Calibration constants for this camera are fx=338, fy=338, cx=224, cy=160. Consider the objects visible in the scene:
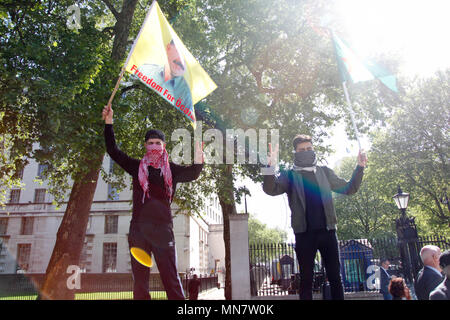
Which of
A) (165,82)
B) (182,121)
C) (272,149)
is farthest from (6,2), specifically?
(272,149)

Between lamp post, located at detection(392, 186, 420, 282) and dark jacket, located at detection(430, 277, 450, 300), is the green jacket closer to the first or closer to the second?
dark jacket, located at detection(430, 277, 450, 300)

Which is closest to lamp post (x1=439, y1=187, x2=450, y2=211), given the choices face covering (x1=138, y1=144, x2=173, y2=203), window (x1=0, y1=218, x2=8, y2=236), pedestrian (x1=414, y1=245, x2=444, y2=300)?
pedestrian (x1=414, y1=245, x2=444, y2=300)

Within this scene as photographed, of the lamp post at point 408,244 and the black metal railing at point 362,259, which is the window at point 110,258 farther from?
the lamp post at point 408,244

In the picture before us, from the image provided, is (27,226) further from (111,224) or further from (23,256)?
(111,224)

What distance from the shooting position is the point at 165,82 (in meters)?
5.36

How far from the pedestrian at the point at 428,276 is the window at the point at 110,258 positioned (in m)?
36.9

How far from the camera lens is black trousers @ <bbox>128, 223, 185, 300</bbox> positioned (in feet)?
11.7

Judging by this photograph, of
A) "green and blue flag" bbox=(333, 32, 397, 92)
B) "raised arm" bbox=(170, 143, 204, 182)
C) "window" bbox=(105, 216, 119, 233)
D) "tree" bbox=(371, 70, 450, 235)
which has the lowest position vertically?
"raised arm" bbox=(170, 143, 204, 182)

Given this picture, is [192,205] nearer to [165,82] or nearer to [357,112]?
[357,112]

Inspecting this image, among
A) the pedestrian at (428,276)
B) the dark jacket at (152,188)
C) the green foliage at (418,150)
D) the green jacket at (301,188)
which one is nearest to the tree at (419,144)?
the green foliage at (418,150)

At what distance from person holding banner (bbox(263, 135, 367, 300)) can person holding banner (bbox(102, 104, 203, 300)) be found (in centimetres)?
127

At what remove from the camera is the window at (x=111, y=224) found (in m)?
38.5

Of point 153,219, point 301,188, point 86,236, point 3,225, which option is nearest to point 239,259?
point 301,188

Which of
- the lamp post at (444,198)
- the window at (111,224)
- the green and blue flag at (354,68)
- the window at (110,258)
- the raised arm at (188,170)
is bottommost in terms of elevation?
the raised arm at (188,170)
